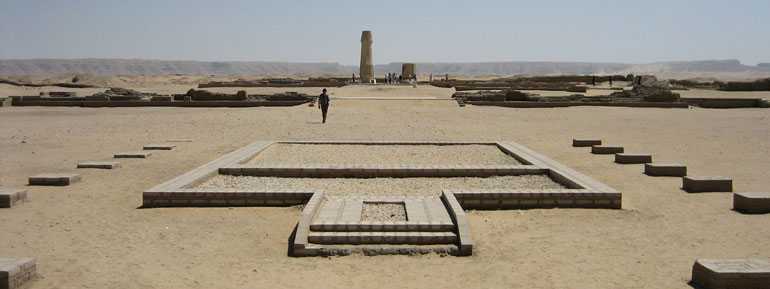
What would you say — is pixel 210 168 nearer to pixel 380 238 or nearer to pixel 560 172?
pixel 380 238

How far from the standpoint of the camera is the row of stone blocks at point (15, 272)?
448cm

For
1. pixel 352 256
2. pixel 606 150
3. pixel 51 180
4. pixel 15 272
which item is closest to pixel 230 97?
pixel 51 180

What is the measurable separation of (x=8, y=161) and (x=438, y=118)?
1296 centimetres

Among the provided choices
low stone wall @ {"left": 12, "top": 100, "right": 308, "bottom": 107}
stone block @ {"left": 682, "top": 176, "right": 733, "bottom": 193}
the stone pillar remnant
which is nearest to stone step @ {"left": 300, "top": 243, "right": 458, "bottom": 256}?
stone block @ {"left": 682, "top": 176, "right": 733, "bottom": 193}

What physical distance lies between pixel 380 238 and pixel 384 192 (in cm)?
234

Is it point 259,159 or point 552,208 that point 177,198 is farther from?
point 552,208

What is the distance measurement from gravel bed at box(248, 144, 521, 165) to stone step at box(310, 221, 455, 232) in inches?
170

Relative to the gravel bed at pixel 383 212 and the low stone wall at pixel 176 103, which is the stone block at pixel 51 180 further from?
the low stone wall at pixel 176 103

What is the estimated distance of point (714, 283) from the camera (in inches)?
178

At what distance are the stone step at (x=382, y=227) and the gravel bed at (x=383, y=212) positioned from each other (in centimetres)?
44

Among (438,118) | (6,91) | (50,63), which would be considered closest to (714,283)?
(438,118)

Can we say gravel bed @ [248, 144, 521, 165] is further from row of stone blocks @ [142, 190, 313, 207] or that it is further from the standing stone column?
the standing stone column

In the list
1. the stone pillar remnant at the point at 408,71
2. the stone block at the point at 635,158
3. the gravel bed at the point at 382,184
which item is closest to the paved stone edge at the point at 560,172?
the gravel bed at the point at 382,184

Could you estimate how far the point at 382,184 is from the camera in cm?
875
